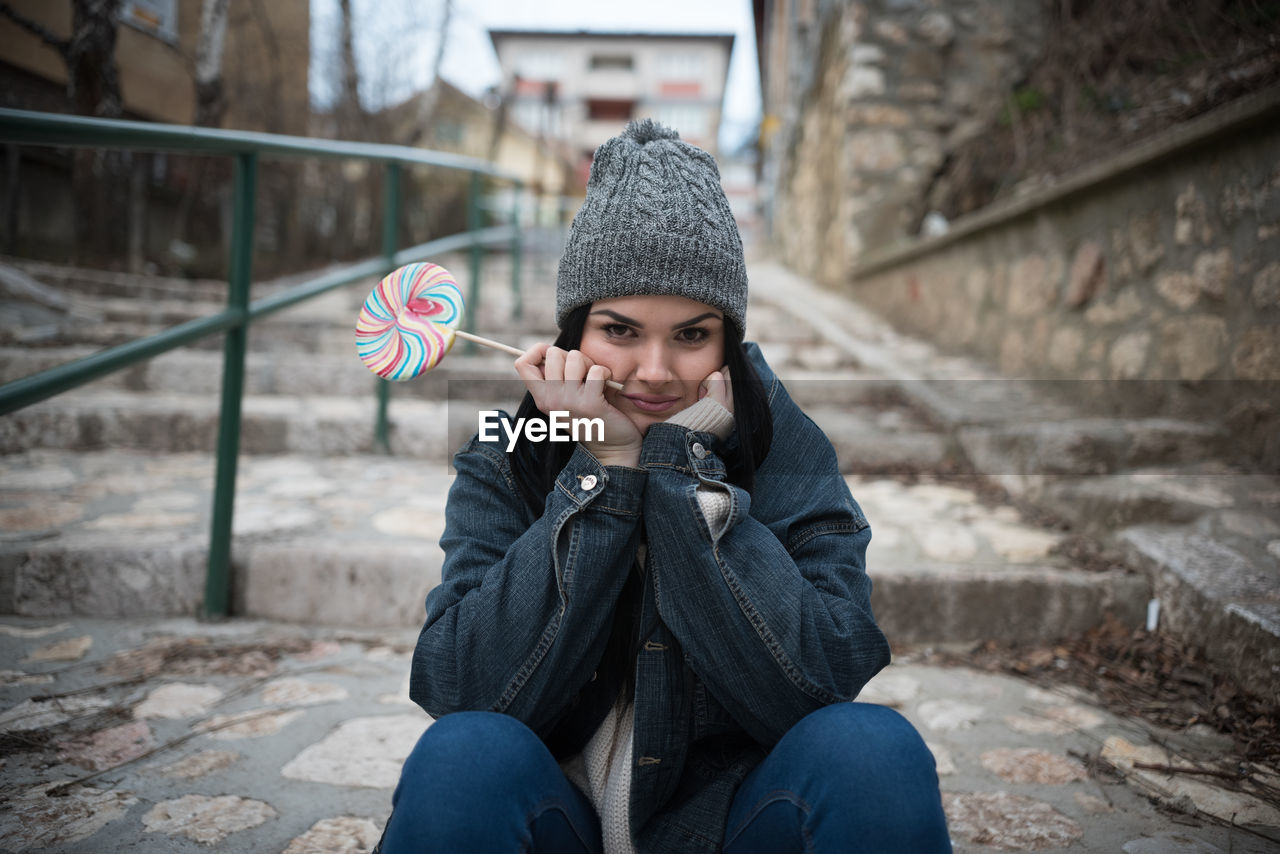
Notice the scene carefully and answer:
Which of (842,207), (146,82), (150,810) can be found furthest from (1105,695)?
(146,82)

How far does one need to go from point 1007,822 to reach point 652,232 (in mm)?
1094

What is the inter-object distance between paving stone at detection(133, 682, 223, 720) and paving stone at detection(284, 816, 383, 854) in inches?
18.1

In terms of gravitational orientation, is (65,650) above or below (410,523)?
below

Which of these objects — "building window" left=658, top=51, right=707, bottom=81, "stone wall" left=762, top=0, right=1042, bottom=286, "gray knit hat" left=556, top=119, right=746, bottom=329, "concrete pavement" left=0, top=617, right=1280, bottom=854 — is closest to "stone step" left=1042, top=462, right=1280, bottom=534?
"concrete pavement" left=0, top=617, right=1280, bottom=854

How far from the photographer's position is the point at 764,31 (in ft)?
57.8

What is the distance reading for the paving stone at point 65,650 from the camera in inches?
64.5

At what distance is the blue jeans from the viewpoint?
778 millimetres

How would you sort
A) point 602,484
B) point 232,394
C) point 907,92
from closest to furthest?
point 602,484 < point 232,394 < point 907,92

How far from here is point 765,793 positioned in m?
0.89

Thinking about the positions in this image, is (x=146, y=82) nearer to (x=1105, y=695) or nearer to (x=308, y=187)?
(x=308, y=187)

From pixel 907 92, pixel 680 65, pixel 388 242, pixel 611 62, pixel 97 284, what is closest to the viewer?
pixel 388 242

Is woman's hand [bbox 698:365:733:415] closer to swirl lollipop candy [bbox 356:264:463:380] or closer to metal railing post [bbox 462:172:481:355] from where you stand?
swirl lollipop candy [bbox 356:264:463:380]

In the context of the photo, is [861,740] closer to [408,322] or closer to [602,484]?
[602,484]

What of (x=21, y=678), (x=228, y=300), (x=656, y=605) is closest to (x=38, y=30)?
(x=228, y=300)
